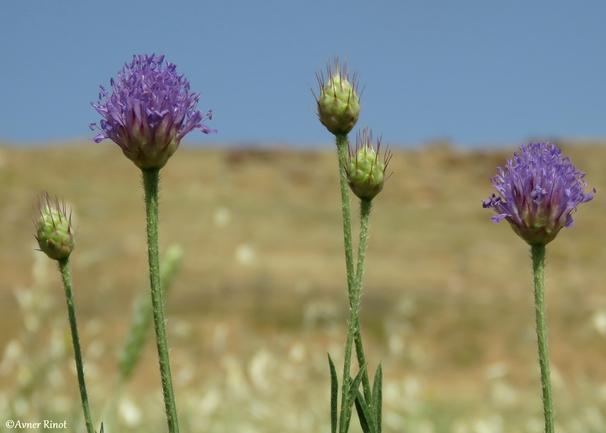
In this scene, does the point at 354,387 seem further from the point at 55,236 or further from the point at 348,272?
the point at 55,236

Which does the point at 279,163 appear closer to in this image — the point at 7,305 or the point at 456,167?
the point at 456,167

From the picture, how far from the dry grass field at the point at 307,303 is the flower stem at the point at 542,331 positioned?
378 centimetres

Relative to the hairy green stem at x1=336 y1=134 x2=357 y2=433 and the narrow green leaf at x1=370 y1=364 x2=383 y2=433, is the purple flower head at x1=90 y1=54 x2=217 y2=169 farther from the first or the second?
the narrow green leaf at x1=370 y1=364 x2=383 y2=433

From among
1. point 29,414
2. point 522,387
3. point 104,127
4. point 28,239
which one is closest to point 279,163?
point 28,239

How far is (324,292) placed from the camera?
23500mm

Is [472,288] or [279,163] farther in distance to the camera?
[279,163]

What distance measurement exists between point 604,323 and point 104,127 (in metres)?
5.06

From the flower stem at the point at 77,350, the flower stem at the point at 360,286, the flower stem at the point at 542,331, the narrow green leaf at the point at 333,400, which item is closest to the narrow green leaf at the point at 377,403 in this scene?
the flower stem at the point at 360,286

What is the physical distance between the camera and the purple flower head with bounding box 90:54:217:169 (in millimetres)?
2035

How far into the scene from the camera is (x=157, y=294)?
1.84 m

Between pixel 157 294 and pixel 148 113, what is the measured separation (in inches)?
20.0

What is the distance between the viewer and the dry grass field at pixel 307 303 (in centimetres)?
930

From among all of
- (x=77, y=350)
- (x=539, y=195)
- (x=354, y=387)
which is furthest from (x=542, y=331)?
(x=77, y=350)

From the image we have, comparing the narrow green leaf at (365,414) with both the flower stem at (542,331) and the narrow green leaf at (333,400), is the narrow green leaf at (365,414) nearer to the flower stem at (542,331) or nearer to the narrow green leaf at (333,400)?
the narrow green leaf at (333,400)
